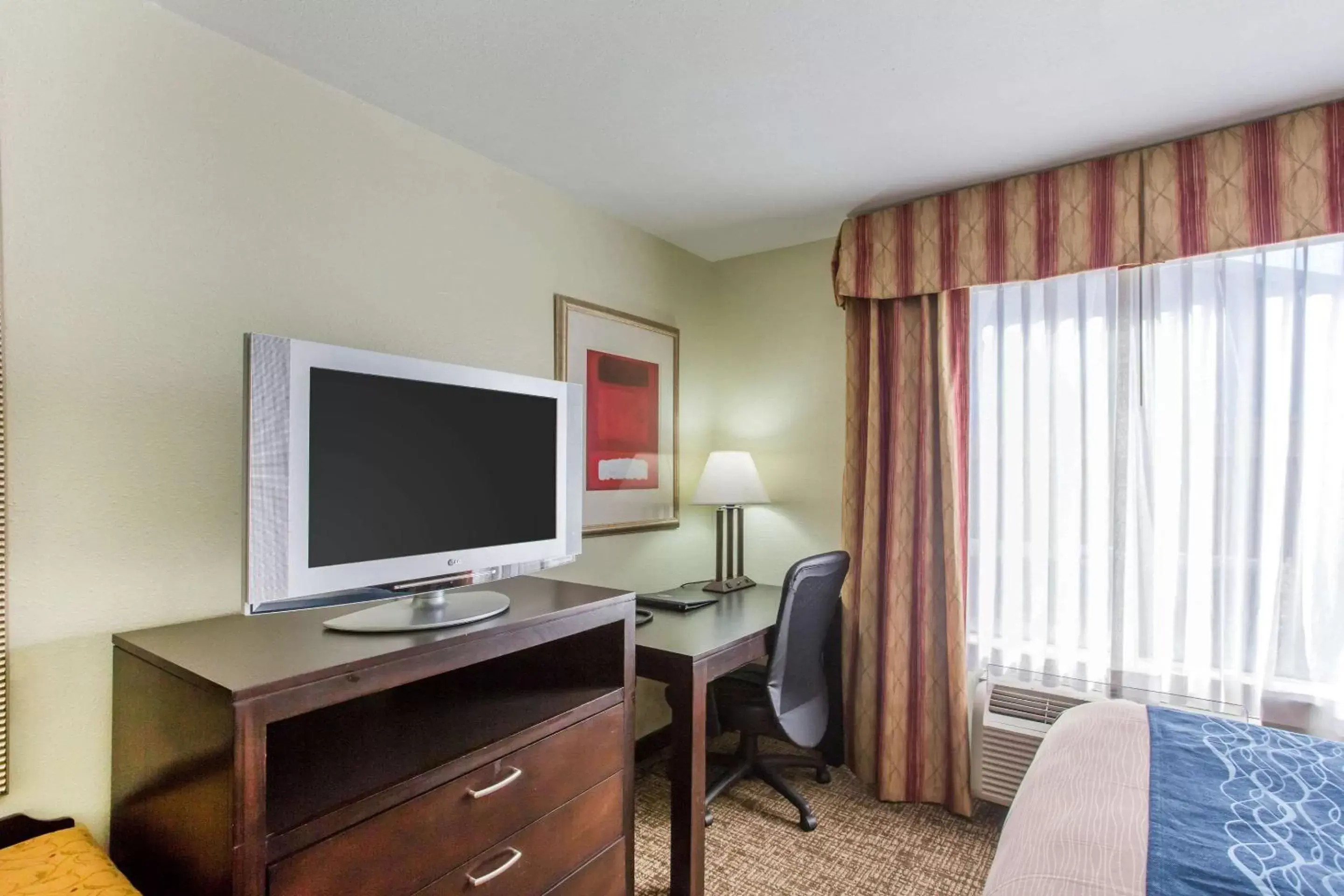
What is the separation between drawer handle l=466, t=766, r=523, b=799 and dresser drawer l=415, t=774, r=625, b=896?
13 cm

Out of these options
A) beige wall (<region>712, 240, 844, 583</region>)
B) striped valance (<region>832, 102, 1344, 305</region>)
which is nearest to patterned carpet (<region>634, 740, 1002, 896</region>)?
beige wall (<region>712, 240, 844, 583</region>)

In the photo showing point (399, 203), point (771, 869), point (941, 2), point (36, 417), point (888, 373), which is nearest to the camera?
point (36, 417)

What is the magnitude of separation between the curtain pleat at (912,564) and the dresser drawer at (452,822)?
4.52ft

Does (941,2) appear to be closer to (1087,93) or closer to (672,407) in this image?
(1087,93)

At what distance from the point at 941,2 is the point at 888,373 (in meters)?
1.51

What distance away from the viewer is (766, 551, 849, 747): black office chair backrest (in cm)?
230

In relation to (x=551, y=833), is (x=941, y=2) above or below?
above

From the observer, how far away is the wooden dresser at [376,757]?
113 centimetres

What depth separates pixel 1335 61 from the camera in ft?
5.74

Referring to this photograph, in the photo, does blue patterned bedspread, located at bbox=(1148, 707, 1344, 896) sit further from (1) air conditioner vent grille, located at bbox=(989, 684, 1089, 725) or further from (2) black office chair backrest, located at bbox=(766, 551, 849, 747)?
(2) black office chair backrest, located at bbox=(766, 551, 849, 747)

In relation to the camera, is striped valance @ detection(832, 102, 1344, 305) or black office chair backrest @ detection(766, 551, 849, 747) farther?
black office chair backrest @ detection(766, 551, 849, 747)

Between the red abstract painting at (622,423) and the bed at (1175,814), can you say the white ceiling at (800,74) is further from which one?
the bed at (1175,814)

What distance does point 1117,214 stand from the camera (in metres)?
2.26

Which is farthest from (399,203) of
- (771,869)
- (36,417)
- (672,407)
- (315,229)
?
(771,869)
